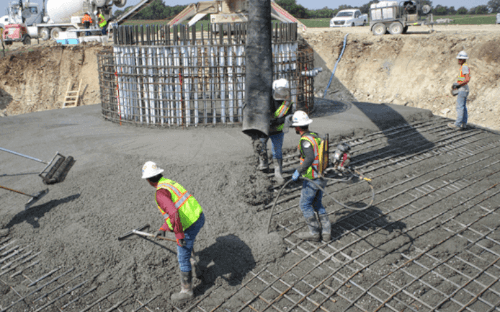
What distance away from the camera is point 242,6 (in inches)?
470

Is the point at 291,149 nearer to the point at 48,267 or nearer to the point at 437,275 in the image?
the point at 437,275

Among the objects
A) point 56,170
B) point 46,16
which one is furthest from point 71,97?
point 56,170

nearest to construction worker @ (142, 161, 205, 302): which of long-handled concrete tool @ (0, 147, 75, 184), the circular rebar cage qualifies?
long-handled concrete tool @ (0, 147, 75, 184)

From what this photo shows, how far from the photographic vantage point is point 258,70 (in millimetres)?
6277

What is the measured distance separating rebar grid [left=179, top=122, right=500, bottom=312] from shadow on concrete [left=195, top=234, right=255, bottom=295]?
0.71ft

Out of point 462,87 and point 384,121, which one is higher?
point 462,87

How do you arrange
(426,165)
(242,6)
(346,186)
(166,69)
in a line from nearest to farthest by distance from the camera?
(346,186) → (426,165) → (166,69) → (242,6)

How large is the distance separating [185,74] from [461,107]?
7.08m

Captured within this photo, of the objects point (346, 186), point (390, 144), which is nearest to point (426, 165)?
point (390, 144)

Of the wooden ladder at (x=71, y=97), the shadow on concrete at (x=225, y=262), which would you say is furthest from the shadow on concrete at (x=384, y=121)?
the wooden ladder at (x=71, y=97)

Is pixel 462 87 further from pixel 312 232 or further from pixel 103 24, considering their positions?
pixel 103 24

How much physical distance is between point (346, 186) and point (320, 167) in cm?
203

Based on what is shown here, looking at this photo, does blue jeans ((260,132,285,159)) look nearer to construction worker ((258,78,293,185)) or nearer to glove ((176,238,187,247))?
construction worker ((258,78,293,185))

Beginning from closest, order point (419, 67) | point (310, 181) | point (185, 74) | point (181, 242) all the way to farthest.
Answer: point (181, 242), point (310, 181), point (185, 74), point (419, 67)
